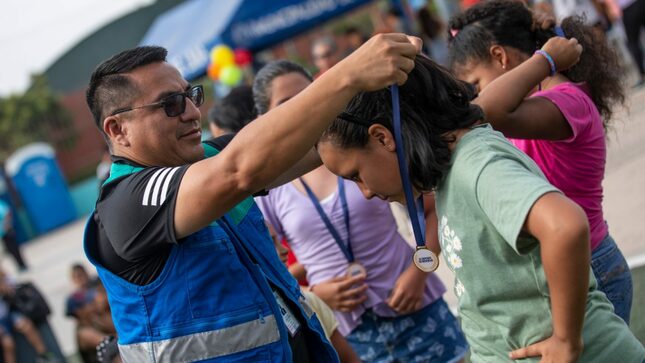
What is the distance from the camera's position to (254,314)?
77.4 inches

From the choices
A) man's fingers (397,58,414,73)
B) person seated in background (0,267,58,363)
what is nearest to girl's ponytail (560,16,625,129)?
man's fingers (397,58,414,73)

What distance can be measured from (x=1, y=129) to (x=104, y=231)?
34.5 meters

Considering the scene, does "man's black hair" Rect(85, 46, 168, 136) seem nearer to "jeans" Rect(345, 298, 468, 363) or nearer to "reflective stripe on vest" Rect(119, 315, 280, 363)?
"reflective stripe on vest" Rect(119, 315, 280, 363)

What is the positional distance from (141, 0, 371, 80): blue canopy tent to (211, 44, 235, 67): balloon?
0.23 m

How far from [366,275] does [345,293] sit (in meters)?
0.14

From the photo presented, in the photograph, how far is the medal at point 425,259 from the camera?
6.31ft

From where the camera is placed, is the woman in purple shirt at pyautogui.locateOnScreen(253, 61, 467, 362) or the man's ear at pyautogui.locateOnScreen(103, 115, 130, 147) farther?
the woman in purple shirt at pyautogui.locateOnScreen(253, 61, 467, 362)

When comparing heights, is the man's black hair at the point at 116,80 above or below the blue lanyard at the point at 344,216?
above

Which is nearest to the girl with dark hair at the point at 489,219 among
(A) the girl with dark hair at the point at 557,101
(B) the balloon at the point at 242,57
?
(A) the girl with dark hair at the point at 557,101

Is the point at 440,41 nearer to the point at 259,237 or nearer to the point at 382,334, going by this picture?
the point at 382,334

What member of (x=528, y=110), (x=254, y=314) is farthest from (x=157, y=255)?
(x=528, y=110)

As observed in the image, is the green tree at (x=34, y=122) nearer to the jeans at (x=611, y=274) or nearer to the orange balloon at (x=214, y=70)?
the orange balloon at (x=214, y=70)

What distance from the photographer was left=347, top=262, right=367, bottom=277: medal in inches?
120

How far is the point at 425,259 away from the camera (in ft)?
6.33
